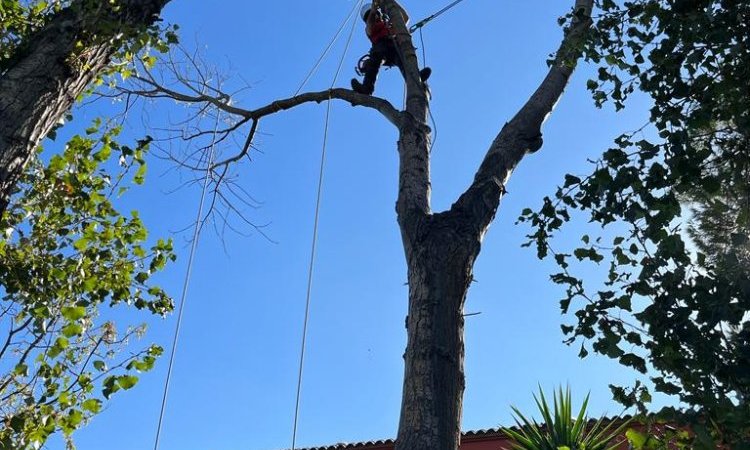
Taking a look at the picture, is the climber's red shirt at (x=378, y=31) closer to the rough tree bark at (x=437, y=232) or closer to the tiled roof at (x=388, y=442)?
the rough tree bark at (x=437, y=232)

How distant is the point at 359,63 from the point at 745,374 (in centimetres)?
388

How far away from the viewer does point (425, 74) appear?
16.9ft

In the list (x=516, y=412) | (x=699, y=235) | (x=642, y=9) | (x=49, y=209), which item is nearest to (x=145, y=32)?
(x=49, y=209)

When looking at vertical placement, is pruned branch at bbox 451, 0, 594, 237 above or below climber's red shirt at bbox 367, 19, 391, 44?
below

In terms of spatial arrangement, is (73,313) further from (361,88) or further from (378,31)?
(378,31)

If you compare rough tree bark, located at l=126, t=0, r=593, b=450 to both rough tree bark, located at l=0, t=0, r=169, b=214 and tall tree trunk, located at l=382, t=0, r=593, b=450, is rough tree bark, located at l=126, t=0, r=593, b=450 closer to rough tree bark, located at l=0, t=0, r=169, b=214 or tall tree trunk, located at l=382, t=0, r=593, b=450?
tall tree trunk, located at l=382, t=0, r=593, b=450

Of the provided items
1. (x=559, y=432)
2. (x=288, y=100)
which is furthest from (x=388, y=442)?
(x=288, y=100)

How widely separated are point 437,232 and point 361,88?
7.20ft

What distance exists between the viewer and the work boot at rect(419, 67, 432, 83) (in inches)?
198

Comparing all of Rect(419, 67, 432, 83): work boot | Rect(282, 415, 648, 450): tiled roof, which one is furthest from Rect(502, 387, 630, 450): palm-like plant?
Rect(419, 67, 432, 83): work boot

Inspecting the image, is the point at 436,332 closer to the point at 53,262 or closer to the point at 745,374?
the point at 745,374

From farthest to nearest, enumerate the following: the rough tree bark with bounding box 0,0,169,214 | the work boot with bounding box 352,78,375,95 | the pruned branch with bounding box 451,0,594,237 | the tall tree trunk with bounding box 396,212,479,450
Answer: the work boot with bounding box 352,78,375,95, the pruned branch with bounding box 451,0,594,237, the tall tree trunk with bounding box 396,212,479,450, the rough tree bark with bounding box 0,0,169,214

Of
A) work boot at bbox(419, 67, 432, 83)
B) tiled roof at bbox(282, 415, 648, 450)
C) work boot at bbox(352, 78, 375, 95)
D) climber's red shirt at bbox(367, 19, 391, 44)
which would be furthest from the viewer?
tiled roof at bbox(282, 415, 648, 450)

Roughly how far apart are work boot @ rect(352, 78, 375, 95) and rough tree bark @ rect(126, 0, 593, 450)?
538 millimetres
